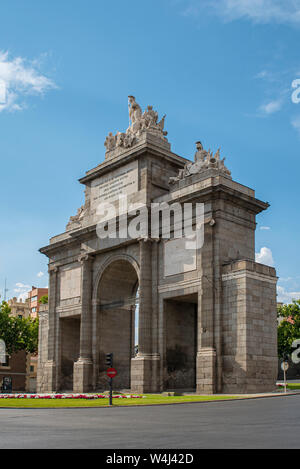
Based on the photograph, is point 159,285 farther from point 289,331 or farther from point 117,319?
point 289,331

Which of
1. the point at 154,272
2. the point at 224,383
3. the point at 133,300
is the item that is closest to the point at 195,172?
the point at 154,272

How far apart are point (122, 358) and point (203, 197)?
1761 centimetres

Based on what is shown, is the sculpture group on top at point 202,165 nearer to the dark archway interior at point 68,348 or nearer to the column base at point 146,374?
the column base at point 146,374

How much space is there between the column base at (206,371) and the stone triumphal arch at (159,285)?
0.06 m

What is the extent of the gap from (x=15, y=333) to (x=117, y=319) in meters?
29.8

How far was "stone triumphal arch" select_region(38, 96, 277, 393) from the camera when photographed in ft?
121

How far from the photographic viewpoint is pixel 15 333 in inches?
2953

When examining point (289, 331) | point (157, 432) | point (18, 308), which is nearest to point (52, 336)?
point (289, 331)

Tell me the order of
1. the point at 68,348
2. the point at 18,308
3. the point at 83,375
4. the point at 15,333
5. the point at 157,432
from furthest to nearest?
1. the point at 18,308
2. the point at 15,333
3. the point at 68,348
4. the point at 83,375
5. the point at 157,432

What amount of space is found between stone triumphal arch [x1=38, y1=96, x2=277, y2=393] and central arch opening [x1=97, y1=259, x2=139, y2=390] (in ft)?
0.33
